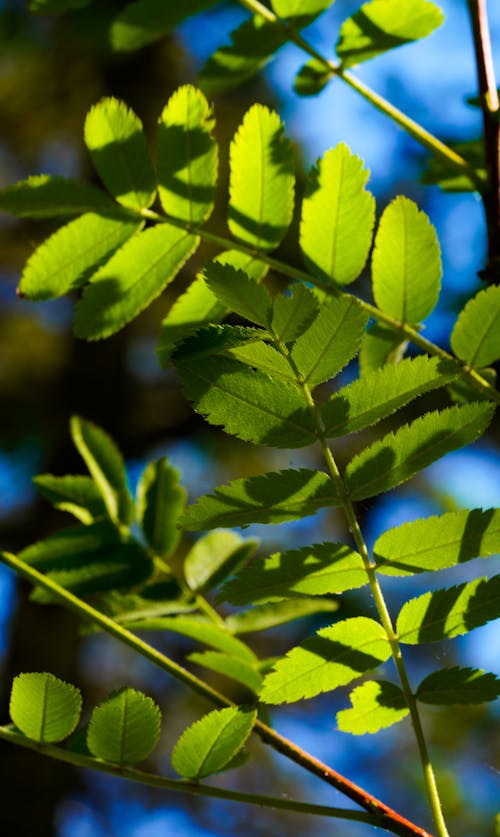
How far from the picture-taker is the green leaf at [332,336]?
59 centimetres

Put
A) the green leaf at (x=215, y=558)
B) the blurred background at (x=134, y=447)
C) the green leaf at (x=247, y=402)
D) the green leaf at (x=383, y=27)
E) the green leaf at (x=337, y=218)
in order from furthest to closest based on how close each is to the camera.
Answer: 1. the blurred background at (x=134, y=447)
2. the green leaf at (x=215, y=558)
3. the green leaf at (x=383, y=27)
4. the green leaf at (x=337, y=218)
5. the green leaf at (x=247, y=402)

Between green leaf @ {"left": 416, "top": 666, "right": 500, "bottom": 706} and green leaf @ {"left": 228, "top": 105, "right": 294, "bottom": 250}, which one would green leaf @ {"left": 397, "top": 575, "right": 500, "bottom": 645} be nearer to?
green leaf @ {"left": 416, "top": 666, "right": 500, "bottom": 706}

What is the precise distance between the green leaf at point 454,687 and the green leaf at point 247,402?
0.21 m

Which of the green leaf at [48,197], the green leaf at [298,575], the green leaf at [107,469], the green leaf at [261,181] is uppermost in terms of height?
the green leaf at [261,181]

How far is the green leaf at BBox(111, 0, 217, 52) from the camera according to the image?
0.94m

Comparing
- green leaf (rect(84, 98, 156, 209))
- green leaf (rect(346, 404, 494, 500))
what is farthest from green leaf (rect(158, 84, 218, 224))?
green leaf (rect(346, 404, 494, 500))

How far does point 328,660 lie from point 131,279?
0.36 m

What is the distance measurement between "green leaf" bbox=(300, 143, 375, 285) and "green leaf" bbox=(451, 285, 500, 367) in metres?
0.11

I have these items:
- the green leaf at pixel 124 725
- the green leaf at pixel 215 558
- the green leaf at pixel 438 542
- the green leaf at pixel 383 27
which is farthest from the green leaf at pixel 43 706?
the green leaf at pixel 383 27

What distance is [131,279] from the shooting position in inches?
31.0

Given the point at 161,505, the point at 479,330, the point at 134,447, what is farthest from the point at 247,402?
the point at 134,447

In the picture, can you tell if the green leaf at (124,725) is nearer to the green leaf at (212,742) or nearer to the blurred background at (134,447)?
the green leaf at (212,742)

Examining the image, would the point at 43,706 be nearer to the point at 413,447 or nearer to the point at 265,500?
the point at 265,500

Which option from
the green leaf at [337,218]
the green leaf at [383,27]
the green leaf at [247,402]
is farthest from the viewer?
the green leaf at [383,27]
